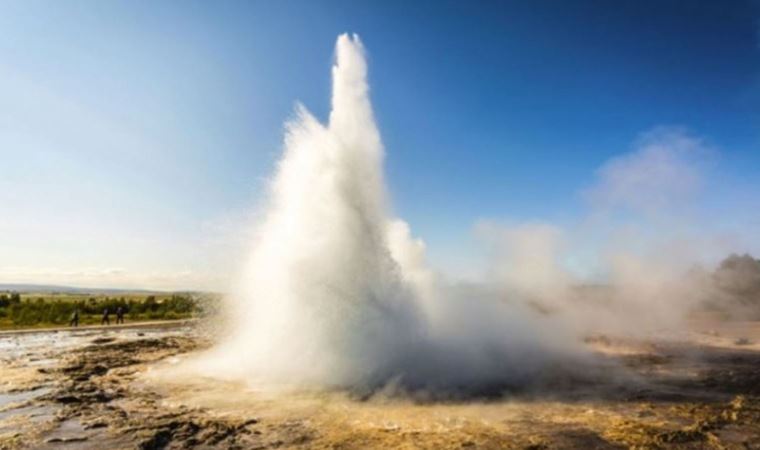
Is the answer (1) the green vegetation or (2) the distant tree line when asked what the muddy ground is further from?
(2) the distant tree line

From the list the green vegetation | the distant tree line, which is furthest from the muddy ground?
the distant tree line

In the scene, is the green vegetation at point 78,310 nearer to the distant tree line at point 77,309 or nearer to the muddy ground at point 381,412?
the distant tree line at point 77,309

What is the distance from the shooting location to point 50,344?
21891mm

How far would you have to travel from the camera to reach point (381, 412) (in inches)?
390

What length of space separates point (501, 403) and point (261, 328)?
825 centimetres

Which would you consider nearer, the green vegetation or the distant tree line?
the green vegetation

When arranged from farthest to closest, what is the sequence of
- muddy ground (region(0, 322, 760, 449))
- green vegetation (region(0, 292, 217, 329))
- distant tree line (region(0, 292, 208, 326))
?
distant tree line (region(0, 292, 208, 326)) → green vegetation (region(0, 292, 217, 329)) → muddy ground (region(0, 322, 760, 449))

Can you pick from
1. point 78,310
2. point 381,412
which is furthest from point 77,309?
point 381,412

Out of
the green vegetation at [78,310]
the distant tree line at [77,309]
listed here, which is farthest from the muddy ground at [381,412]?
the distant tree line at [77,309]

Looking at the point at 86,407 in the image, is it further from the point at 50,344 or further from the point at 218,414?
the point at 50,344

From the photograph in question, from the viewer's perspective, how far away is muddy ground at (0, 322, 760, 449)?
8156mm

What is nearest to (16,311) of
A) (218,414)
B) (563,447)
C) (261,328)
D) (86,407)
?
(261,328)

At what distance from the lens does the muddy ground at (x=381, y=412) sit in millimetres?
8156

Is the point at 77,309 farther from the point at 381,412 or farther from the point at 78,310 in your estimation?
the point at 381,412
